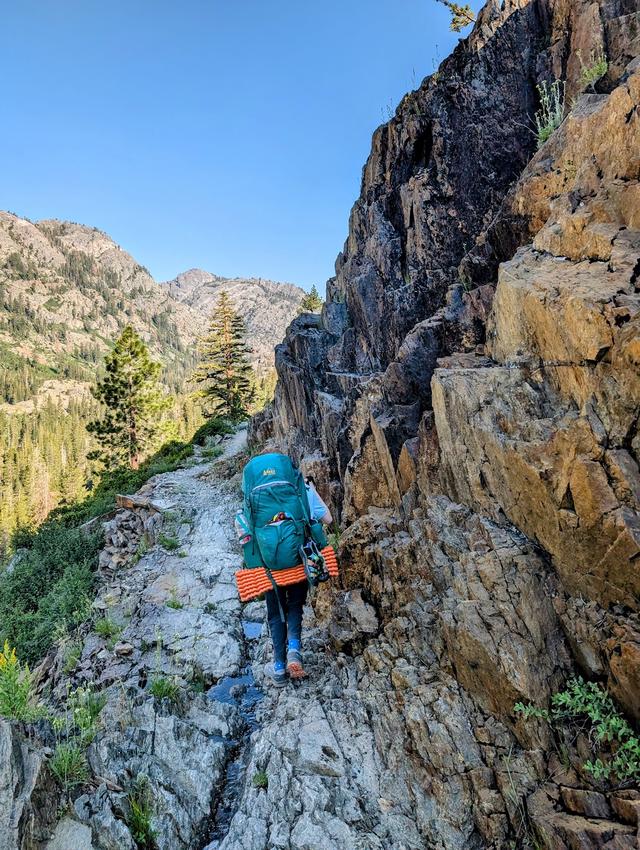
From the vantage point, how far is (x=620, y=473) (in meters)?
3.56

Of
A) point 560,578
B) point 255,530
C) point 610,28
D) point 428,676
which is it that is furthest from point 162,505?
point 610,28

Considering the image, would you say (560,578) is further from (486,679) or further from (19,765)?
(19,765)

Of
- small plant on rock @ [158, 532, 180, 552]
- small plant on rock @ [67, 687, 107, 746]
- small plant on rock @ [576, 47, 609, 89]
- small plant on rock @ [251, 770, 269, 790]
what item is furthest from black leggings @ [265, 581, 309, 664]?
small plant on rock @ [576, 47, 609, 89]

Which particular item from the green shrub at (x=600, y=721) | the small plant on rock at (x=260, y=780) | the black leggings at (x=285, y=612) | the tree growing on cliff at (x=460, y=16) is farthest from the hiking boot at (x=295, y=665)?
the tree growing on cliff at (x=460, y=16)

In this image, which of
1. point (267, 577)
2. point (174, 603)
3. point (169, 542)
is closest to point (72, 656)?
point (174, 603)

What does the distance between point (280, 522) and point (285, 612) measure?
127cm

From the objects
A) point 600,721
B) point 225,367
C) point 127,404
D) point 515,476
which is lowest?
point 600,721

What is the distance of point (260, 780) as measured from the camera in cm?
397

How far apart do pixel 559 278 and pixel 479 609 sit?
3.55 m

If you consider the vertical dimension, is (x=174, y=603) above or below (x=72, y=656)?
above

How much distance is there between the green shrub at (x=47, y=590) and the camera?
8664mm

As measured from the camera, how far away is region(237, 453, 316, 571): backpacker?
15.7 feet

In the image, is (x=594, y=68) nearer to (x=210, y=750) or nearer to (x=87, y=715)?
(x=210, y=750)

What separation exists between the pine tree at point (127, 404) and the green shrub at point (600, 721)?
1213 inches
